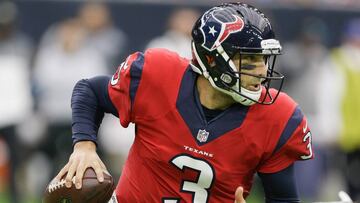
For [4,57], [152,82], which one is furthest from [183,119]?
[4,57]

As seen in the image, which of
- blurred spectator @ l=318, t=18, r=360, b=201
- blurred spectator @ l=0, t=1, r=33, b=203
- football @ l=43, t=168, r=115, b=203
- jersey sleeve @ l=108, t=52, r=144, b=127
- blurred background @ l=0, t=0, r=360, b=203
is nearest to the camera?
football @ l=43, t=168, r=115, b=203

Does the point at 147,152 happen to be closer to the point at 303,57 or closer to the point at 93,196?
the point at 93,196

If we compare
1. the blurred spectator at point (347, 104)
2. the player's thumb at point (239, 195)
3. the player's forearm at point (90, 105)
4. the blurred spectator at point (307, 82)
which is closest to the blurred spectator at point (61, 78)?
the blurred spectator at point (307, 82)

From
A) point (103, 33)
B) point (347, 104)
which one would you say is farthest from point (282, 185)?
point (103, 33)

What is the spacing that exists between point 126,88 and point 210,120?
0.43 m

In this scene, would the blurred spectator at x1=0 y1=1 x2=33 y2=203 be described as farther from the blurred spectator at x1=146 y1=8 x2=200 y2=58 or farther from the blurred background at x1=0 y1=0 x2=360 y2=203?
the blurred spectator at x1=146 y1=8 x2=200 y2=58

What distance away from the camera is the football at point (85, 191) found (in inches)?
182

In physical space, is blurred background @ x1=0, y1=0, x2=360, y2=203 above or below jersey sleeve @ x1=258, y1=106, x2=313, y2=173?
below

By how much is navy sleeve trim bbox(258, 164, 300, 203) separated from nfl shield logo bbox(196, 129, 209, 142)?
32cm

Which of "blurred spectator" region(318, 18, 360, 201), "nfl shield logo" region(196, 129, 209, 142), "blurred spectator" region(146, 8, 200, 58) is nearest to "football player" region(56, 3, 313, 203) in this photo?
"nfl shield logo" region(196, 129, 209, 142)

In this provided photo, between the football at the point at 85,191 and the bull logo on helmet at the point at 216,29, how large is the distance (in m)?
0.78

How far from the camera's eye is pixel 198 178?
4773mm

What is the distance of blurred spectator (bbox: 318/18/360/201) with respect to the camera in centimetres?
1028

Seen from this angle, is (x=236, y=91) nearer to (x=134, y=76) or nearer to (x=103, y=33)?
(x=134, y=76)
